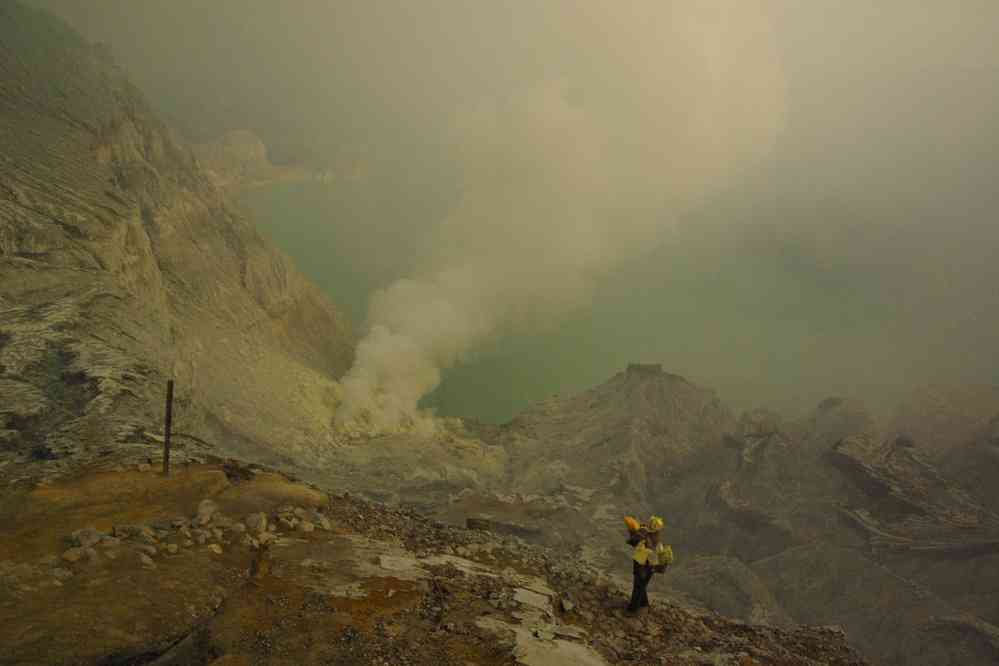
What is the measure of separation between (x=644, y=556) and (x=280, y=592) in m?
7.24

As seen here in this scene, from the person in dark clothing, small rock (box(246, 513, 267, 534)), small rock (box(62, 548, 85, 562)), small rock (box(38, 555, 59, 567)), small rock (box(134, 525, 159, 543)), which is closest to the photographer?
small rock (box(38, 555, 59, 567))

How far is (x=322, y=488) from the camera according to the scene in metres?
19.0

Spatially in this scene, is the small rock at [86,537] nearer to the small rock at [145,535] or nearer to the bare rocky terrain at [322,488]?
the bare rocky terrain at [322,488]

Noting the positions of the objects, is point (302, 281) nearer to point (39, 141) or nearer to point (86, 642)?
point (39, 141)

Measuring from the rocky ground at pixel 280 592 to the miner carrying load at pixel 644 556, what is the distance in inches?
18.6

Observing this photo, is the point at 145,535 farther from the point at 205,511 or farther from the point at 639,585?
the point at 639,585

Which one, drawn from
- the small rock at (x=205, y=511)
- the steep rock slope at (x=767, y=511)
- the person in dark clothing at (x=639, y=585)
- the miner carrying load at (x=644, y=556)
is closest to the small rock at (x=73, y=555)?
the small rock at (x=205, y=511)

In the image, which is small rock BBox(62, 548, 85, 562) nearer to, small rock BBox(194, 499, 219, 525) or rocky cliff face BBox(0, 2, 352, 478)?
small rock BBox(194, 499, 219, 525)

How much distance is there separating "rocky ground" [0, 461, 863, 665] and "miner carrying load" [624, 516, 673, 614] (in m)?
0.47

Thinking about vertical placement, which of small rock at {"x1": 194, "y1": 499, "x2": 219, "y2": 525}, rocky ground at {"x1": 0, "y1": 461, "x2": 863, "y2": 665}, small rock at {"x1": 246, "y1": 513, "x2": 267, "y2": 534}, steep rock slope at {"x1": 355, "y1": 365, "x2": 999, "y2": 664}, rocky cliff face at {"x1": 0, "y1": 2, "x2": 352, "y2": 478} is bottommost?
steep rock slope at {"x1": 355, "y1": 365, "x2": 999, "y2": 664}

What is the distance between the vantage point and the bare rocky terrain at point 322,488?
887cm

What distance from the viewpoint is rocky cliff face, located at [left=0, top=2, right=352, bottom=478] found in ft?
58.4

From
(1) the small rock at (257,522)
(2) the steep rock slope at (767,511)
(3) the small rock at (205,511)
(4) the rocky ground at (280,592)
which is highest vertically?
(3) the small rock at (205,511)

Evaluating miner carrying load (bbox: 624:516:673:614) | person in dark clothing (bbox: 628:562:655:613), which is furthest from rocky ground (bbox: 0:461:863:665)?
miner carrying load (bbox: 624:516:673:614)
